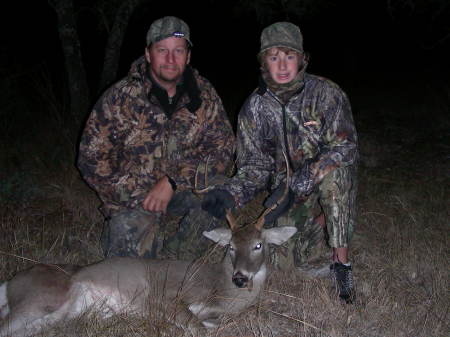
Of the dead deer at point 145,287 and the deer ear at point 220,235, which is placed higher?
the deer ear at point 220,235

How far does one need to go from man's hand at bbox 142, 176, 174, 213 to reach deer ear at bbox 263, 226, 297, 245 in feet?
2.95

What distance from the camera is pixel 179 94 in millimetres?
4766

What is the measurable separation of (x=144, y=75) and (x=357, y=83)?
15.4 m

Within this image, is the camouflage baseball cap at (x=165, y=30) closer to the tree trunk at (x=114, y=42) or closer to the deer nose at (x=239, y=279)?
the deer nose at (x=239, y=279)

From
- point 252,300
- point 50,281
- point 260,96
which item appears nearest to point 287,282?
point 252,300

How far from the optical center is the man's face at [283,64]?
4.37 m

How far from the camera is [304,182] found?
4.21 metres

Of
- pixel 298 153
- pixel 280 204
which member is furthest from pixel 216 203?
pixel 298 153

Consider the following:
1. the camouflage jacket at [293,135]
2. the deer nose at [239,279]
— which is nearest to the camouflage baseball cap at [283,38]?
the camouflage jacket at [293,135]

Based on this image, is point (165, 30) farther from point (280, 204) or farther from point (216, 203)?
point (280, 204)

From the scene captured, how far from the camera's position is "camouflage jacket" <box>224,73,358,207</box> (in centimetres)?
428

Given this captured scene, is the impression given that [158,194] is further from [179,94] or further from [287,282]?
[287,282]

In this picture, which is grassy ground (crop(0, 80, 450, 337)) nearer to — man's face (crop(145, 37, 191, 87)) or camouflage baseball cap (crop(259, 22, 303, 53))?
man's face (crop(145, 37, 191, 87))

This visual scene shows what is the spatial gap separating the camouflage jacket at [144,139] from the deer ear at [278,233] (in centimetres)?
85
